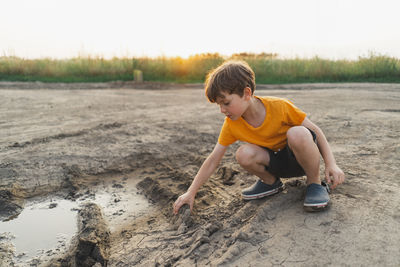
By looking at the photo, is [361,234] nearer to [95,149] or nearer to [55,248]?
[55,248]

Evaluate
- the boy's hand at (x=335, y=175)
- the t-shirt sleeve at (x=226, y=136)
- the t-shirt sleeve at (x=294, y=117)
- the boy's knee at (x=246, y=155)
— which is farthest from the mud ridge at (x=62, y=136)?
the boy's hand at (x=335, y=175)

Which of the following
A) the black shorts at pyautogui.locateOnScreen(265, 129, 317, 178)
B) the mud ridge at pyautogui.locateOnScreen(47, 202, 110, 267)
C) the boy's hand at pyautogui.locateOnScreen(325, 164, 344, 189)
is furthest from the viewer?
the black shorts at pyautogui.locateOnScreen(265, 129, 317, 178)

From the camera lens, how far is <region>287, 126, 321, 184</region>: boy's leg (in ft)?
7.18

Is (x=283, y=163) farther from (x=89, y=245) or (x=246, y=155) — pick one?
(x=89, y=245)

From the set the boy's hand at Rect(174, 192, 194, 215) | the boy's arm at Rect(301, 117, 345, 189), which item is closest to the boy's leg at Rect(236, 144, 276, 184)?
the boy's arm at Rect(301, 117, 345, 189)

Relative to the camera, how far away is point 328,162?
224 cm

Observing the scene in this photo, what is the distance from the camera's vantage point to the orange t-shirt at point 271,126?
2328mm

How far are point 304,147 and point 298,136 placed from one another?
8cm

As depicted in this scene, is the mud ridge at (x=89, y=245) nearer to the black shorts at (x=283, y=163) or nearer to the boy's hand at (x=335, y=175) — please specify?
the black shorts at (x=283, y=163)

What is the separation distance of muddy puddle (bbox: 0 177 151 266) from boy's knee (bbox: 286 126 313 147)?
1.47 metres

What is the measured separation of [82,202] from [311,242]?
2.08 meters

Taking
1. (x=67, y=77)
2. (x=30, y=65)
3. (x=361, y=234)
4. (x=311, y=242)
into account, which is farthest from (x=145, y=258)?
(x=30, y=65)

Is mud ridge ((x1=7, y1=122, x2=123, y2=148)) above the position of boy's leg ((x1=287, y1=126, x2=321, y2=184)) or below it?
below

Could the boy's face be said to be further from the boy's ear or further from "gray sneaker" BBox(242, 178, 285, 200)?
"gray sneaker" BBox(242, 178, 285, 200)
